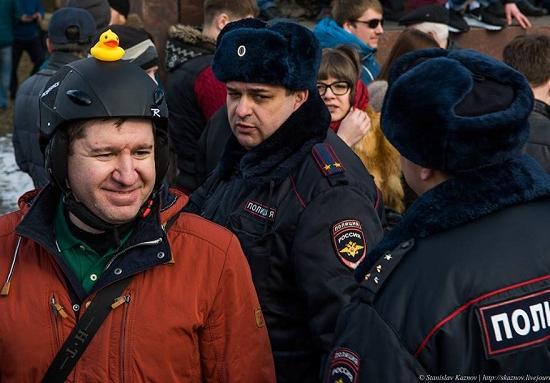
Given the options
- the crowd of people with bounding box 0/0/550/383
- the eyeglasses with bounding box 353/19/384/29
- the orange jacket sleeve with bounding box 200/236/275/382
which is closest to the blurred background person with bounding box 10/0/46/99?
the eyeglasses with bounding box 353/19/384/29

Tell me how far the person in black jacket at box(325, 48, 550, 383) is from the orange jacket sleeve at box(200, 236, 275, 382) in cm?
46

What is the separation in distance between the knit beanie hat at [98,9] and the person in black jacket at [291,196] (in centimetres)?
339

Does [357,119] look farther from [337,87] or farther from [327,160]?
[327,160]

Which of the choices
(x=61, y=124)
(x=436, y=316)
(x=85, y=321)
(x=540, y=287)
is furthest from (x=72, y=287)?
(x=540, y=287)

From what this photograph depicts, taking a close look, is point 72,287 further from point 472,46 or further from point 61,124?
point 472,46

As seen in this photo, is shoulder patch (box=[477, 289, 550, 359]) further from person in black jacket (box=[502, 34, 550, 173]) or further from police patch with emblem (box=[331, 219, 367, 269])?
person in black jacket (box=[502, 34, 550, 173])

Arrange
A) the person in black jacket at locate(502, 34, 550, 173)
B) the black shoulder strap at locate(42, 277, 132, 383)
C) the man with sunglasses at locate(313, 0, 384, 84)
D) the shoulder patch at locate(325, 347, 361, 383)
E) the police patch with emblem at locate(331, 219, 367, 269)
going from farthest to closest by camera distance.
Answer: the man with sunglasses at locate(313, 0, 384, 84) < the person in black jacket at locate(502, 34, 550, 173) < the police patch with emblem at locate(331, 219, 367, 269) < the black shoulder strap at locate(42, 277, 132, 383) < the shoulder patch at locate(325, 347, 361, 383)

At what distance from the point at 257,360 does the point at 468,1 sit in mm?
7017

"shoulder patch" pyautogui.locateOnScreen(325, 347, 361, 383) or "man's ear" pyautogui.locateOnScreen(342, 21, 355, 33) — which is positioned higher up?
"shoulder patch" pyautogui.locateOnScreen(325, 347, 361, 383)

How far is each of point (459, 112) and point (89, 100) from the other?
1034mm

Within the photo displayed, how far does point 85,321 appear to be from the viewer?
2.57 m

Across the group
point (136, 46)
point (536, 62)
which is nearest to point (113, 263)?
point (536, 62)

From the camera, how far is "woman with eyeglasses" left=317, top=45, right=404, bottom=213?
192 inches

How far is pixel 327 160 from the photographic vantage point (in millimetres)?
3416
